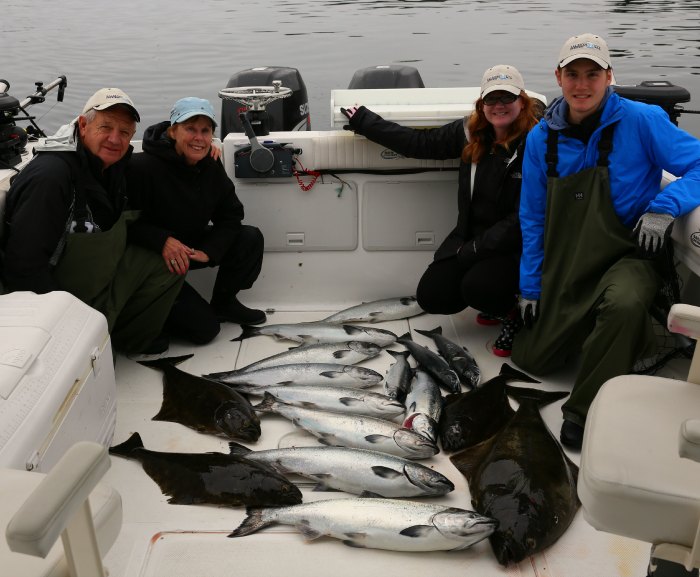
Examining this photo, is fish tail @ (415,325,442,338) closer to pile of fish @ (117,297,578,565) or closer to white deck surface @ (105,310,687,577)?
pile of fish @ (117,297,578,565)

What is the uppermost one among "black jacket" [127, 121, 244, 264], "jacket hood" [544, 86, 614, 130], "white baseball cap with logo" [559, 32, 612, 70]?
"white baseball cap with logo" [559, 32, 612, 70]

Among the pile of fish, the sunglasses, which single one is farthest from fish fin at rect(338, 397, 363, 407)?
the sunglasses

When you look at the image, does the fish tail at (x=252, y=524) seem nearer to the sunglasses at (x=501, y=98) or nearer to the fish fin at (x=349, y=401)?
the fish fin at (x=349, y=401)

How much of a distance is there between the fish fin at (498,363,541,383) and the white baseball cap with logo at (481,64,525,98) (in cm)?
134

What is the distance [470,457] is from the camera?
3.13 metres

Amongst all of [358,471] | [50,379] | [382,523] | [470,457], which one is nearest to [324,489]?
[358,471]

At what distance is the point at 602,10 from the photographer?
2047 centimetres

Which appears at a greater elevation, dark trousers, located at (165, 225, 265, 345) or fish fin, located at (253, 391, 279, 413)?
dark trousers, located at (165, 225, 265, 345)

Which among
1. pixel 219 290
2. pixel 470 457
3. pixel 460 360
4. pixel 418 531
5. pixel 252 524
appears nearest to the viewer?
pixel 418 531

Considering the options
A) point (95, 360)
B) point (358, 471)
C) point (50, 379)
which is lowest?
point (358, 471)

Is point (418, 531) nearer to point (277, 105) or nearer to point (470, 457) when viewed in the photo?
point (470, 457)

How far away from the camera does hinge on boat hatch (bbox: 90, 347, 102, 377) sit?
2.76 m

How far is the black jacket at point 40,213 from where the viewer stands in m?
3.18

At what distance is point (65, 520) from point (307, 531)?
58.6 inches
